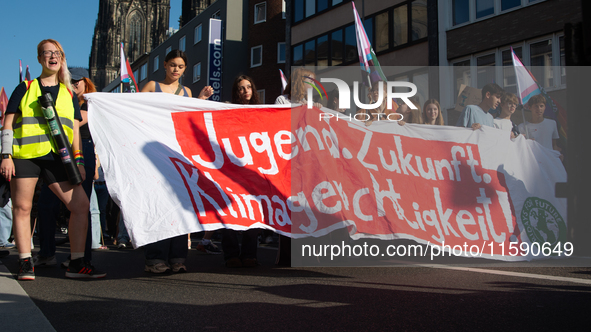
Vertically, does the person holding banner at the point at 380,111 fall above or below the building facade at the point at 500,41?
below

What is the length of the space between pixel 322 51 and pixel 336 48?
1.20 metres

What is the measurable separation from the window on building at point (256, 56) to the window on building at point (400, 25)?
15.4 meters

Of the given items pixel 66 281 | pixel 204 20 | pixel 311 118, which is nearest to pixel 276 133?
pixel 311 118

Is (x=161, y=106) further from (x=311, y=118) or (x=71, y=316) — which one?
(x=71, y=316)

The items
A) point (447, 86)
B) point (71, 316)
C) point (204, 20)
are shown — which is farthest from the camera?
point (204, 20)

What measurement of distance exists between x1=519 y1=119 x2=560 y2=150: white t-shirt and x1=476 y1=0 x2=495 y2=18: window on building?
43.8 ft

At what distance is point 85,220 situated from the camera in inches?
188

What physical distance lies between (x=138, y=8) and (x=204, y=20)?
71980 millimetres

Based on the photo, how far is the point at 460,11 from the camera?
793 inches

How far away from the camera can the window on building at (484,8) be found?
1891cm

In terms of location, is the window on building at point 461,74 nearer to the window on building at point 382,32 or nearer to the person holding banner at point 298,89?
the window on building at point 382,32

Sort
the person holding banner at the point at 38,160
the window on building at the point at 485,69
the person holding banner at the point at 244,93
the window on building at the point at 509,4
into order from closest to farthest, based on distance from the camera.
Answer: the person holding banner at the point at 38,160
the person holding banner at the point at 244,93
the window on building at the point at 509,4
the window on building at the point at 485,69

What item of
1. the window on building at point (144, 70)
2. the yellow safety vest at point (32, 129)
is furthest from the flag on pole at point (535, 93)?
the window on building at point (144, 70)

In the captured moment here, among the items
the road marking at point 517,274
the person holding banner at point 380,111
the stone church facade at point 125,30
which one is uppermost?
the stone church facade at point 125,30
